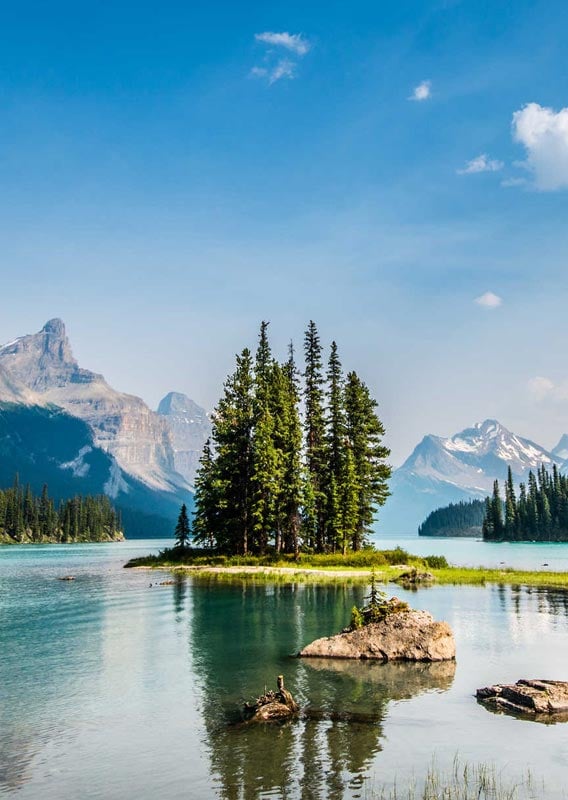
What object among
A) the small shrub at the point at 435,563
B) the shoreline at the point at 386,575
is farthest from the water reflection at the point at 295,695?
the small shrub at the point at 435,563

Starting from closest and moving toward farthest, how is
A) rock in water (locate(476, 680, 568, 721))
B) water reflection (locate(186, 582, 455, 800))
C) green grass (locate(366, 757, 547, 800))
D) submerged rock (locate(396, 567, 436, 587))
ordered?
green grass (locate(366, 757, 547, 800)) → water reflection (locate(186, 582, 455, 800)) → rock in water (locate(476, 680, 568, 721)) → submerged rock (locate(396, 567, 436, 587))

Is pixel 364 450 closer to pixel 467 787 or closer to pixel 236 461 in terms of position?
pixel 236 461

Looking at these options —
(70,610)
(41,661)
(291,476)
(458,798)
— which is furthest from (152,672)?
(291,476)

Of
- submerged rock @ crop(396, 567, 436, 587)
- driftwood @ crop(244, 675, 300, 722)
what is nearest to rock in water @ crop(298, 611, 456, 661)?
driftwood @ crop(244, 675, 300, 722)

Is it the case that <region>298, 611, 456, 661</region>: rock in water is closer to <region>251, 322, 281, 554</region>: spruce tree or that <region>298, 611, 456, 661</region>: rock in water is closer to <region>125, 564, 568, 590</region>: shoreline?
<region>125, 564, 568, 590</region>: shoreline

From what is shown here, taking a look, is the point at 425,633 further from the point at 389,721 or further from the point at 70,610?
the point at 70,610

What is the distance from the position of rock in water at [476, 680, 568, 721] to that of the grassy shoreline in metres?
40.6

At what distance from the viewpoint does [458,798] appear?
48.1 ft

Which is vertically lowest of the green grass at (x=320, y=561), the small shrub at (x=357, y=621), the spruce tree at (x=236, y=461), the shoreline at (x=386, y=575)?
the shoreline at (x=386, y=575)

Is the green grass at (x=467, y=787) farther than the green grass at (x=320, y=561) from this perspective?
No

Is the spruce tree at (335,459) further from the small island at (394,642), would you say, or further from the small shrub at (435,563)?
the small island at (394,642)

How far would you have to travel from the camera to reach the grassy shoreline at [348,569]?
67688 mm

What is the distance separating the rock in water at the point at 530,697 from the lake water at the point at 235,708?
87 cm

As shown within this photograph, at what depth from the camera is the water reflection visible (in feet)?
51.6
